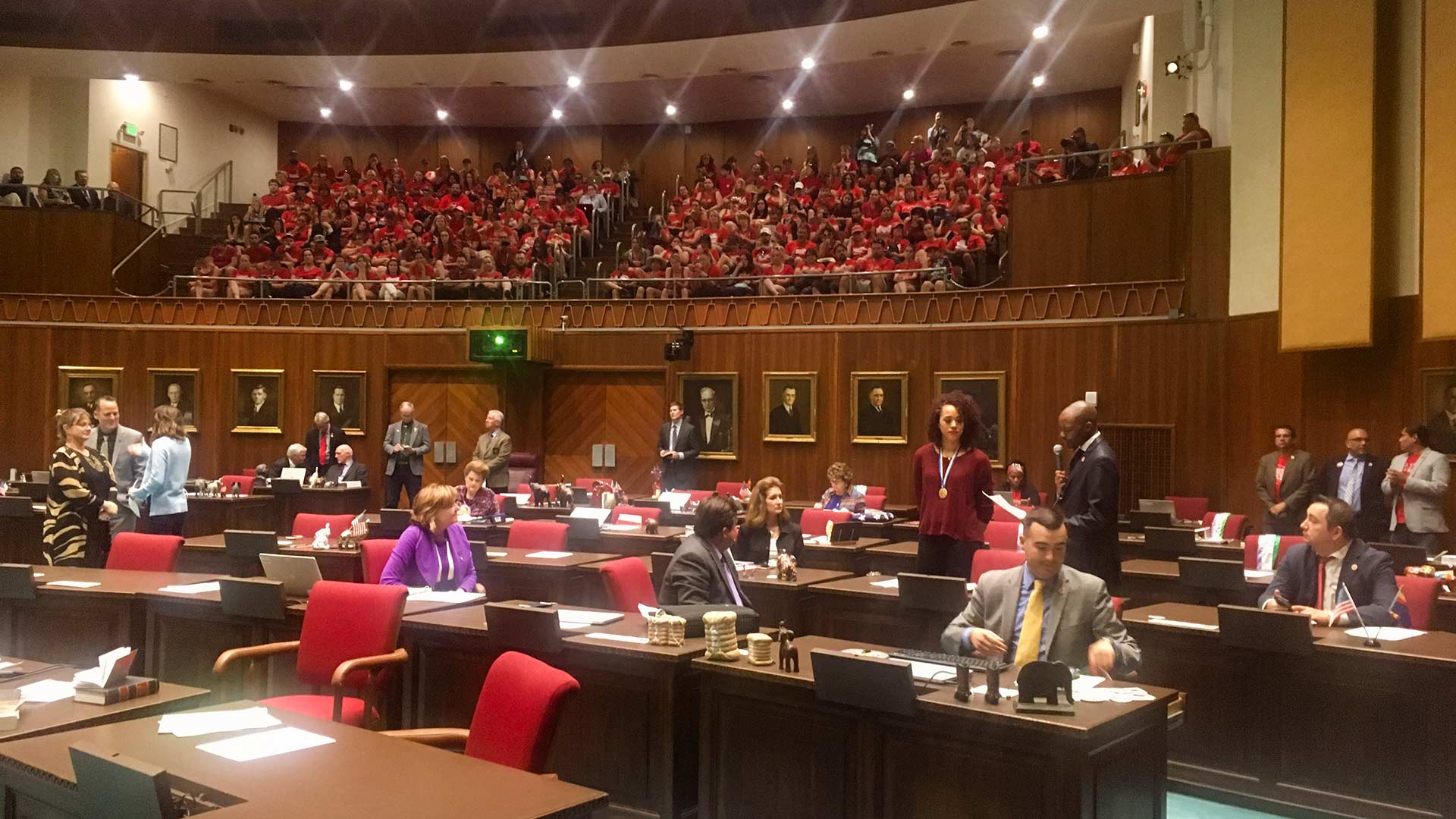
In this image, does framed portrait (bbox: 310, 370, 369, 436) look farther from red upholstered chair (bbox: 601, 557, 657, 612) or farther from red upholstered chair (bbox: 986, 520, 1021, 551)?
red upholstered chair (bbox: 601, 557, 657, 612)

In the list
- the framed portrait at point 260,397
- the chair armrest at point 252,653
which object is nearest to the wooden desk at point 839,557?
the chair armrest at point 252,653

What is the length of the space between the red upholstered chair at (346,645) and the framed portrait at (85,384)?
41.4ft

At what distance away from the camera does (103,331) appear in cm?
1597

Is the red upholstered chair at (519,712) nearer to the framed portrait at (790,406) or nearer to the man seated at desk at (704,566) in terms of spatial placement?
the man seated at desk at (704,566)

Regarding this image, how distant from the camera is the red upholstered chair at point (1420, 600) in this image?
5672 mm

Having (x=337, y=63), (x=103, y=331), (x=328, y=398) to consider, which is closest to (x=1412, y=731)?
(x=328, y=398)

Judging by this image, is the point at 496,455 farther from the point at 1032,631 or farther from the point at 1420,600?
the point at 1420,600

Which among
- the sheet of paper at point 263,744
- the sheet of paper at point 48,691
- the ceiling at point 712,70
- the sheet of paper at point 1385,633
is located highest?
the ceiling at point 712,70

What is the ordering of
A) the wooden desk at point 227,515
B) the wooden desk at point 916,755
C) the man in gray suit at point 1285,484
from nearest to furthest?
1. the wooden desk at point 916,755
2. the man in gray suit at point 1285,484
3. the wooden desk at point 227,515

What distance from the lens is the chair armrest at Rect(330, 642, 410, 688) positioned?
472cm

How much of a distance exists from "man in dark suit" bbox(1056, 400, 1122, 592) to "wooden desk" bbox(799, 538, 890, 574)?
93.1 inches

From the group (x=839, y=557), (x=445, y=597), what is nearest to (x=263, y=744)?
(x=445, y=597)

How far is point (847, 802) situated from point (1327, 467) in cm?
757

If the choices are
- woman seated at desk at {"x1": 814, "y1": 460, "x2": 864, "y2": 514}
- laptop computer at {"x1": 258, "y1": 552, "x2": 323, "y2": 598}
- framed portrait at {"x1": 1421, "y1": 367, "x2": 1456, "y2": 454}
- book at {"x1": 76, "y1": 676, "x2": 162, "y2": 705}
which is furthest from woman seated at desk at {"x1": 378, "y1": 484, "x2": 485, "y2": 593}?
framed portrait at {"x1": 1421, "y1": 367, "x2": 1456, "y2": 454}
